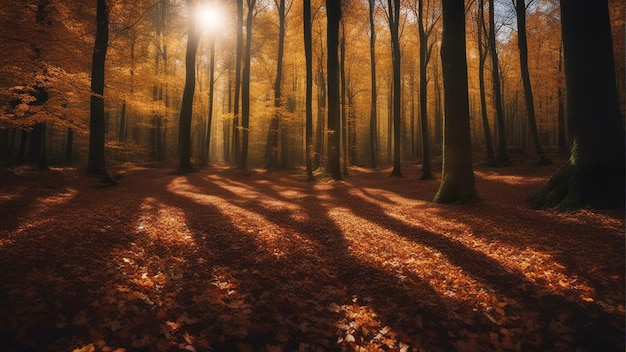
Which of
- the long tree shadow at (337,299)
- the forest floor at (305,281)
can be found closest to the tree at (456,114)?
the forest floor at (305,281)

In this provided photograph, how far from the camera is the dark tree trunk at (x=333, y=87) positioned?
15758 mm

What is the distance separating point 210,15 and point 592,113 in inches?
805

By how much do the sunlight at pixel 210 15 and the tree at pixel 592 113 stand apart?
18166 millimetres

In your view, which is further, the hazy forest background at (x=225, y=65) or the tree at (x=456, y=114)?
the hazy forest background at (x=225, y=65)

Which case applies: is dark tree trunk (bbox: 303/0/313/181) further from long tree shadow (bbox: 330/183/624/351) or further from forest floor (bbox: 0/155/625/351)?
long tree shadow (bbox: 330/183/624/351)

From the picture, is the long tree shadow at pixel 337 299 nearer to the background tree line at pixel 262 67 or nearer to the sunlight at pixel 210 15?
the background tree line at pixel 262 67

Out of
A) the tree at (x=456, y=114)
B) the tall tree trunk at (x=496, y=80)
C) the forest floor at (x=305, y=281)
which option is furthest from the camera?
the tall tree trunk at (x=496, y=80)

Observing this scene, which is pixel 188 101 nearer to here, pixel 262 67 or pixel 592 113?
pixel 262 67

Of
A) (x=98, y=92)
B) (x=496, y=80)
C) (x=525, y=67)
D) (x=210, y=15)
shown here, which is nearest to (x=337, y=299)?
(x=98, y=92)

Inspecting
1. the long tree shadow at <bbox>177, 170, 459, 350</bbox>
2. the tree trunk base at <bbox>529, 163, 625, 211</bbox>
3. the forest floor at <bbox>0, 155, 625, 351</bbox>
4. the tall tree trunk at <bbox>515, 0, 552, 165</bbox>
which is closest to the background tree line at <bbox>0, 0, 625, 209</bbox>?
the tall tree trunk at <bbox>515, 0, 552, 165</bbox>

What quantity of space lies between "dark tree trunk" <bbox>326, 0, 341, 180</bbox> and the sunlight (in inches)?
323

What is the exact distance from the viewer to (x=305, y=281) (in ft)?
13.6

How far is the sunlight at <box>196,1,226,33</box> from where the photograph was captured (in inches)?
720

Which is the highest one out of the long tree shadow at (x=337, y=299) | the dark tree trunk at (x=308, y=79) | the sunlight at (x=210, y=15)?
the sunlight at (x=210, y=15)
